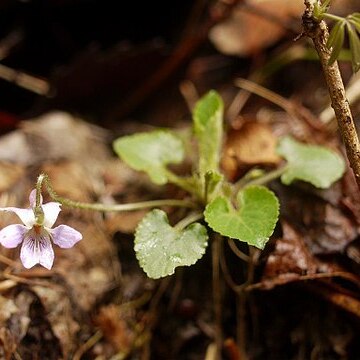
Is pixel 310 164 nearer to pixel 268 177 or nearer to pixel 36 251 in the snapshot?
pixel 268 177

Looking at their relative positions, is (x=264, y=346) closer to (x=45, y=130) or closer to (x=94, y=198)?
(x=94, y=198)

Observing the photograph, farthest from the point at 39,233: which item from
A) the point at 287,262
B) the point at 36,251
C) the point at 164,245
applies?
the point at 287,262

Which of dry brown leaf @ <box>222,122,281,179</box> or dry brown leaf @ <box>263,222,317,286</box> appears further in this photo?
dry brown leaf @ <box>222,122,281,179</box>

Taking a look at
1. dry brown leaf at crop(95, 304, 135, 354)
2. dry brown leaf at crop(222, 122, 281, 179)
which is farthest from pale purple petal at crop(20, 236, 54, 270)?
dry brown leaf at crop(222, 122, 281, 179)

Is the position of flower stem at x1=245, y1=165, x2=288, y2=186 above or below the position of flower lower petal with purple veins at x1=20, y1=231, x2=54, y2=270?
above

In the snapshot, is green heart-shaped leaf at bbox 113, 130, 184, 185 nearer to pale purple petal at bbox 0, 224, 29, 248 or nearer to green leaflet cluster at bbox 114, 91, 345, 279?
green leaflet cluster at bbox 114, 91, 345, 279

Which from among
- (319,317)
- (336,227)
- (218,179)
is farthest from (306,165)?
(319,317)
